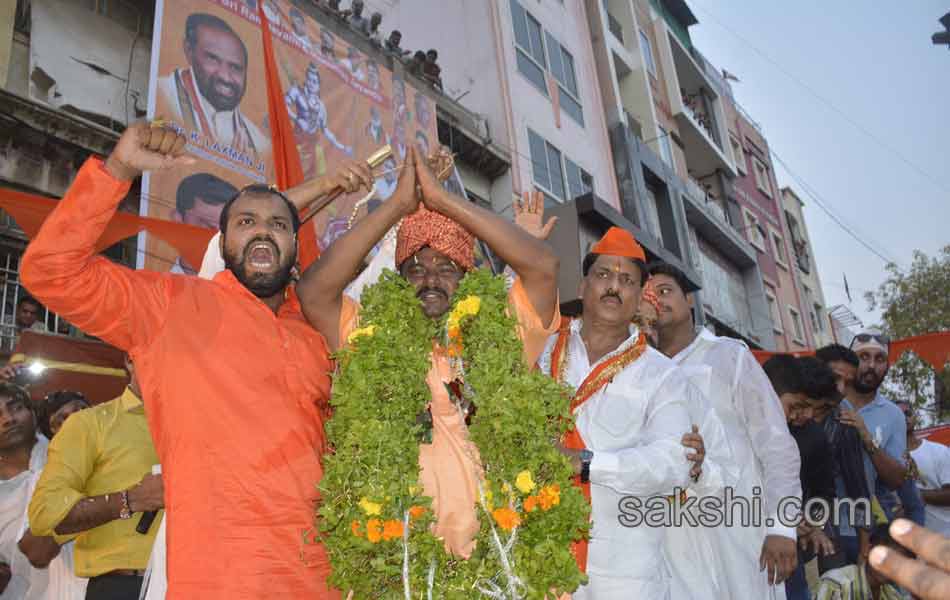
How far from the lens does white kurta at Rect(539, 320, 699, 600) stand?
3008mm

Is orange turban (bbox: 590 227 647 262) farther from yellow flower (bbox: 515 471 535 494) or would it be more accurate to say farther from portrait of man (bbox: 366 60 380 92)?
portrait of man (bbox: 366 60 380 92)

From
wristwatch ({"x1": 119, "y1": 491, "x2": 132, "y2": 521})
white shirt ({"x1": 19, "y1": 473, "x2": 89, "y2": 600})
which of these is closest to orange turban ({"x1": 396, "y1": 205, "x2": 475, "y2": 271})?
wristwatch ({"x1": 119, "y1": 491, "x2": 132, "y2": 521})

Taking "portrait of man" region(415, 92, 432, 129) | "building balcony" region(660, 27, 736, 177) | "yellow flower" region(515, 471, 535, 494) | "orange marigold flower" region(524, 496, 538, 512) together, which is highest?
"building balcony" region(660, 27, 736, 177)

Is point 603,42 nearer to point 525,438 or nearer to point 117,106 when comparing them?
point 117,106

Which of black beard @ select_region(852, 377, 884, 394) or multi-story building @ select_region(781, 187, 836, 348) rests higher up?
multi-story building @ select_region(781, 187, 836, 348)

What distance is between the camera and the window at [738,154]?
29188 millimetres

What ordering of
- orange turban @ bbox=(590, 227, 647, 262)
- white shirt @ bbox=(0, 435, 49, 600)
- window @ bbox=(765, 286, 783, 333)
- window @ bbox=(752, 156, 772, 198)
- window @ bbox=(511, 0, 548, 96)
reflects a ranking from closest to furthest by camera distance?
orange turban @ bbox=(590, 227, 647, 262)
white shirt @ bbox=(0, 435, 49, 600)
window @ bbox=(511, 0, 548, 96)
window @ bbox=(765, 286, 783, 333)
window @ bbox=(752, 156, 772, 198)

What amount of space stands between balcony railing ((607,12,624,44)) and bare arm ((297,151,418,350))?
21513 mm

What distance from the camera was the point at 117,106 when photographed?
9.58 m

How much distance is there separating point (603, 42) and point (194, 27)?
46.8 feet

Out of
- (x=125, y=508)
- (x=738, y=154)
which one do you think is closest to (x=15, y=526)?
(x=125, y=508)

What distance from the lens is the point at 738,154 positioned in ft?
97.6

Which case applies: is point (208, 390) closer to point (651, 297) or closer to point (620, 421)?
point (620, 421)
